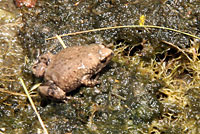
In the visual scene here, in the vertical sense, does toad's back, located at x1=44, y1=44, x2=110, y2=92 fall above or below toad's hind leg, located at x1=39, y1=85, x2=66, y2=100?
above

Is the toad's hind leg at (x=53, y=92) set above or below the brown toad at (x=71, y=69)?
below

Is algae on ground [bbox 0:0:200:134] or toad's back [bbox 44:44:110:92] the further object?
algae on ground [bbox 0:0:200:134]

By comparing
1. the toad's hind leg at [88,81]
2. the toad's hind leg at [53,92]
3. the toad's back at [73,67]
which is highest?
the toad's back at [73,67]

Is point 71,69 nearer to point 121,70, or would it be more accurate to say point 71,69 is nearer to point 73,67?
point 73,67

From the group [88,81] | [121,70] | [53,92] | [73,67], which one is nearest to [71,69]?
[73,67]

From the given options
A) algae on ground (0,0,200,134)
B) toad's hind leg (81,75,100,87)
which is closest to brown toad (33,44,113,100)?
toad's hind leg (81,75,100,87)

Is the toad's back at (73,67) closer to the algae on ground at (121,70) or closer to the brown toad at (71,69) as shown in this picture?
the brown toad at (71,69)

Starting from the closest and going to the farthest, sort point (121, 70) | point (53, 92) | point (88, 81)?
1. point (53, 92)
2. point (88, 81)
3. point (121, 70)

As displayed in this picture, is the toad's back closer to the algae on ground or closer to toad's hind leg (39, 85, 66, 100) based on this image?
toad's hind leg (39, 85, 66, 100)

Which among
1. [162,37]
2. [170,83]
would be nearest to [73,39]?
[162,37]

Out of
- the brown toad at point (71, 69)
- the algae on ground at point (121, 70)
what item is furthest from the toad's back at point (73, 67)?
the algae on ground at point (121, 70)
